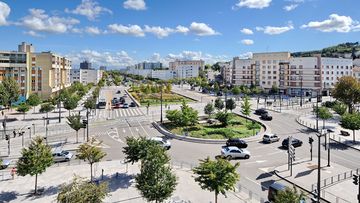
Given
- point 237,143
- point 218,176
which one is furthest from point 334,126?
point 218,176

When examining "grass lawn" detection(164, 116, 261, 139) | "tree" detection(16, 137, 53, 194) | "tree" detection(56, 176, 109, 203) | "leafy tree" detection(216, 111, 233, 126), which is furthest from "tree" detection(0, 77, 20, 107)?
"tree" detection(56, 176, 109, 203)

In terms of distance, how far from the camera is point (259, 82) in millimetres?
116438

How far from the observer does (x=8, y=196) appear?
20.7 meters

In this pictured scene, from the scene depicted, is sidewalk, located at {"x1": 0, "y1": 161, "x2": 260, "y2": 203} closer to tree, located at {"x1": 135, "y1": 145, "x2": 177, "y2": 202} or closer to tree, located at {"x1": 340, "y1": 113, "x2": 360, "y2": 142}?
tree, located at {"x1": 135, "y1": 145, "x2": 177, "y2": 202}

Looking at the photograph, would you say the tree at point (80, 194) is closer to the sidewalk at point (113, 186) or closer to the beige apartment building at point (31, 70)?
the sidewalk at point (113, 186)

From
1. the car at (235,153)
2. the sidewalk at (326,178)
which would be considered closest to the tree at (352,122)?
the sidewalk at (326,178)

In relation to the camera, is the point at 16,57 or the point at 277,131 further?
the point at 16,57

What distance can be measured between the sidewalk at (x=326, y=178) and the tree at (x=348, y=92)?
33047mm

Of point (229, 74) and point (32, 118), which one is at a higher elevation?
point (229, 74)

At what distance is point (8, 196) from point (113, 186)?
706 centimetres

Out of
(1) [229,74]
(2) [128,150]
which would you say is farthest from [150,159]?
(1) [229,74]

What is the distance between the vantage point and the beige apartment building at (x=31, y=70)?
74500 mm

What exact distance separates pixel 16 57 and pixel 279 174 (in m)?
72.9

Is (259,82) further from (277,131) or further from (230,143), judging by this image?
(230,143)
